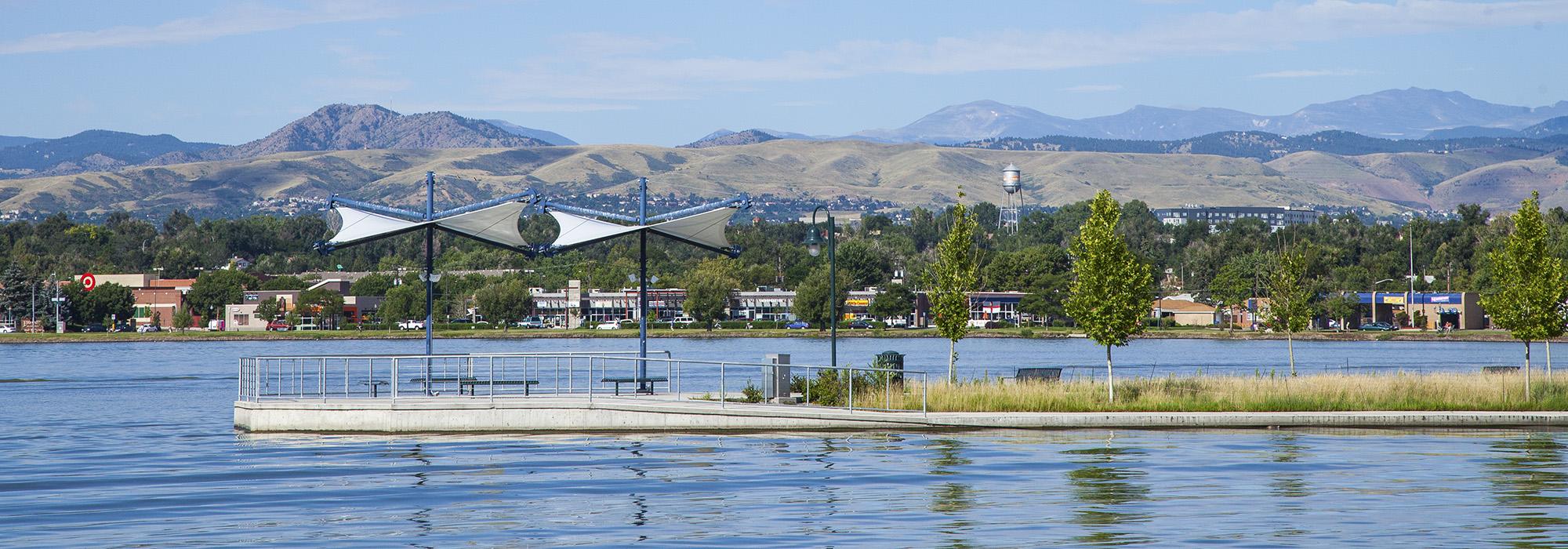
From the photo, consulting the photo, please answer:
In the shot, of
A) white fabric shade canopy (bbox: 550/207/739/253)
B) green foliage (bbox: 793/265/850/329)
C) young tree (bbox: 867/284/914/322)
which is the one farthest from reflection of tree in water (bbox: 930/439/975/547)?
young tree (bbox: 867/284/914/322)

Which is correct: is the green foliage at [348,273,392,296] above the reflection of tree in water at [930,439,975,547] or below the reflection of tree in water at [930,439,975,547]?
above

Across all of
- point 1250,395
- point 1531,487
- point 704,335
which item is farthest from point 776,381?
point 704,335

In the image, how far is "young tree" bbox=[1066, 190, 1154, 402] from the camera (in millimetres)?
41125

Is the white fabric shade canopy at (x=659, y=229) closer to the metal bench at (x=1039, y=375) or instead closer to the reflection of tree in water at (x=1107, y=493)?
the metal bench at (x=1039, y=375)

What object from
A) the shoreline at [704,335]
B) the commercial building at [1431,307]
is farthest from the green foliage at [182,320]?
the commercial building at [1431,307]

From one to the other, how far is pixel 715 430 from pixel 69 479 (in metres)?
13.6

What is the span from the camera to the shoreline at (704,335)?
456ft

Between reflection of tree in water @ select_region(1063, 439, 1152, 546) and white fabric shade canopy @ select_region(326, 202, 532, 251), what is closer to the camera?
reflection of tree in water @ select_region(1063, 439, 1152, 546)

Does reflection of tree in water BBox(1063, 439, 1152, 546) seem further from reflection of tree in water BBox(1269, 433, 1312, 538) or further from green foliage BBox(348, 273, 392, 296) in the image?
green foliage BBox(348, 273, 392, 296)

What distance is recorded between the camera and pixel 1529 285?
4241cm

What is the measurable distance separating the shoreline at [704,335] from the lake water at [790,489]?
102248mm

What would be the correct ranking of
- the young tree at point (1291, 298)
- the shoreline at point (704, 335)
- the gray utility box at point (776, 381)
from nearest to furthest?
the gray utility box at point (776, 381) < the young tree at point (1291, 298) < the shoreline at point (704, 335)

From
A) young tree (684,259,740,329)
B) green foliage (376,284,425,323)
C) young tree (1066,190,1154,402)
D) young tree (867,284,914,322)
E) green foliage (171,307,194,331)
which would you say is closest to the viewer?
young tree (1066,190,1154,402)

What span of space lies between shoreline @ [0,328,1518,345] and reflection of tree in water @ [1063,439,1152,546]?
10626 centimetres
